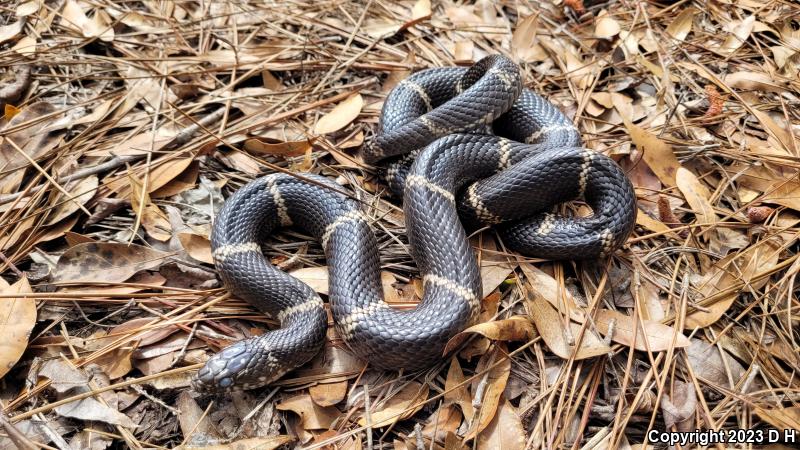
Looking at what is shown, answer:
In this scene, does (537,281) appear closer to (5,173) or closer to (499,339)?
(499,339)

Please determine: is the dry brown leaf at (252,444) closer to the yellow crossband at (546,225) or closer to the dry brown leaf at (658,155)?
the yellow crossband at (546,225)

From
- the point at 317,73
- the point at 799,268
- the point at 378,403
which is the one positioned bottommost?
the point at 378,403

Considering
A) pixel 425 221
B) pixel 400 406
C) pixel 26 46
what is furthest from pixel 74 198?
pixel 400 406

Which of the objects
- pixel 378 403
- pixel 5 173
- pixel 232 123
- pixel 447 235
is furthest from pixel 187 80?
pixel 378 403

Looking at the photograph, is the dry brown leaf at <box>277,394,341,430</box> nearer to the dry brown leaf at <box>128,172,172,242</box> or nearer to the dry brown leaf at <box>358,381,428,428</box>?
the dry brown leaf at <box>358,381,428,428</box>

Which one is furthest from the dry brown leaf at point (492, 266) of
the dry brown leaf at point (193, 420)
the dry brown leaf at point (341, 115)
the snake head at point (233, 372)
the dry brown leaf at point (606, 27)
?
the dry brown leaf at point (606, 27)

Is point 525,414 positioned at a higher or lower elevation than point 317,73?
lower

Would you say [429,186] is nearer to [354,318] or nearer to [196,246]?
[354,318]

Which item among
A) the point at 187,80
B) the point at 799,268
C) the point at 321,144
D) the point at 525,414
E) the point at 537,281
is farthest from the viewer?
the point at 187,80
